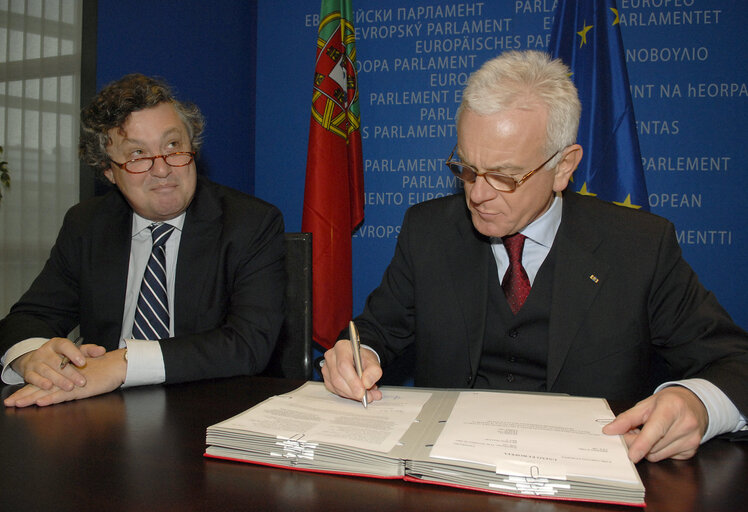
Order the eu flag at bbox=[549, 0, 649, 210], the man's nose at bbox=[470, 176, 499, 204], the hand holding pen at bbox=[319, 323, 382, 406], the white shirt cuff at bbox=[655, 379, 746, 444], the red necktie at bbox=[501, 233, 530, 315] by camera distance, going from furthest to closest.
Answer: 1. the eu flag at bbox=[549, 0, 649, 210]
2. the red necktie at bbox=[501, 233, 530, 315]
3. the man's nose at bbox=[470, 176, 499, 204]
4. the hand holding pen at bbox=[319, 323, 382, 406]
5. the white shirt cuff at bbox=[655, 379, 746, 444]

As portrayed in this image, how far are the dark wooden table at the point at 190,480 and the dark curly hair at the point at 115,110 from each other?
3.37ft

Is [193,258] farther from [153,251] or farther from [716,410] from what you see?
[716,410]

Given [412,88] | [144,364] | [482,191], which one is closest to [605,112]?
[412,88]

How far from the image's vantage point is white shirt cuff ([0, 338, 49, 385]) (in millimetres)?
1517

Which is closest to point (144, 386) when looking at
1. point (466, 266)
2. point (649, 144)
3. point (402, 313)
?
point (402, 313)

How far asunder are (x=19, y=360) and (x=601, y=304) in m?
1.57

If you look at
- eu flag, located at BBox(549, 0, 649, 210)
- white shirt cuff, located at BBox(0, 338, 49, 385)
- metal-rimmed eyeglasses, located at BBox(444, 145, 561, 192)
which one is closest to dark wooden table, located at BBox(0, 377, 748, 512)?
white shirt cuff, located at BBox(0, 338, 49, 385)

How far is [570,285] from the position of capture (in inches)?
63.4

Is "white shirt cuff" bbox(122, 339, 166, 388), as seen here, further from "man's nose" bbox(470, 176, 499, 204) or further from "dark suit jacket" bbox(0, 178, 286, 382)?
"man's nose" bbox(470, 176, 499, 204)

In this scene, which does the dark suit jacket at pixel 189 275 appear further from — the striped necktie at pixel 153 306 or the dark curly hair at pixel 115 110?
the dark curly hair at pixel 115 110

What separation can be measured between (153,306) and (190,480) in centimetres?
114

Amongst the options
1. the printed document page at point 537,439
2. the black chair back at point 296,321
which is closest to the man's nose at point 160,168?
the black chair back at point 296,321

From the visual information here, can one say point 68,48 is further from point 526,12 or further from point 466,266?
point 526,12

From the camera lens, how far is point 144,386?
1.43 meters
